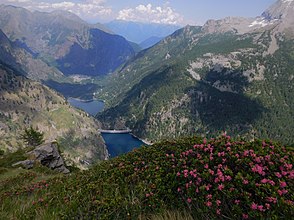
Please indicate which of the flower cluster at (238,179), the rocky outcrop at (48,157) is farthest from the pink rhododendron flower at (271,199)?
the rocky outcrop at (48,157)

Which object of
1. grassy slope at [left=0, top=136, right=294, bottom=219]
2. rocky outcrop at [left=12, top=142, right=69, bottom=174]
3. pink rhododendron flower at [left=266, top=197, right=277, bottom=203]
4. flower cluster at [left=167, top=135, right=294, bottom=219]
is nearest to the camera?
pink rhododendron flower at [left=266, top=197, right=277, bottom=203]

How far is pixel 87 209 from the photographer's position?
865cm

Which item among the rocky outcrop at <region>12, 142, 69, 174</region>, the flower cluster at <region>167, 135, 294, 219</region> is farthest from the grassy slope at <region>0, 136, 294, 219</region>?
the rocky outcrop at <region>12, 142, 69, 174</region>

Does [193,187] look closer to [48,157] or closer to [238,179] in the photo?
[238,179]

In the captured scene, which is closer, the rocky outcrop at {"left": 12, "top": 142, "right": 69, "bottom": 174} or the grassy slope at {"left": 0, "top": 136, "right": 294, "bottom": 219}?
the grassy slope at {"left": 0, "top": 136, "right": 294, "bottom": 219}

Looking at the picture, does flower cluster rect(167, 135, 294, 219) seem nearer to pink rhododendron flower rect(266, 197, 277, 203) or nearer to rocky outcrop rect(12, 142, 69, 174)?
pink rhododendron flower rect(266, 197, 277, 203)

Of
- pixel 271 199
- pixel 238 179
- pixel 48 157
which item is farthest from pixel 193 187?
pixel 48 157

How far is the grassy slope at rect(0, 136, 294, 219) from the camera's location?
6.89 metres

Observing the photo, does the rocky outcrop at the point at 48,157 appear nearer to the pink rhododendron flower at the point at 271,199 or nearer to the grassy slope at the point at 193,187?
the grassy slope at the point at 193,187

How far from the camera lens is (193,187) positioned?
8.12m

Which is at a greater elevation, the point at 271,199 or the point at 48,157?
the point at 271,199

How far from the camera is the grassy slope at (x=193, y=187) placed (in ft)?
22.6

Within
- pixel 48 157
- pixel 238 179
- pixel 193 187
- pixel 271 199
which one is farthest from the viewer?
pixel 48 157

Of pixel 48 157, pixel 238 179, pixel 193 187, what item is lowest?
pixel 48 157
